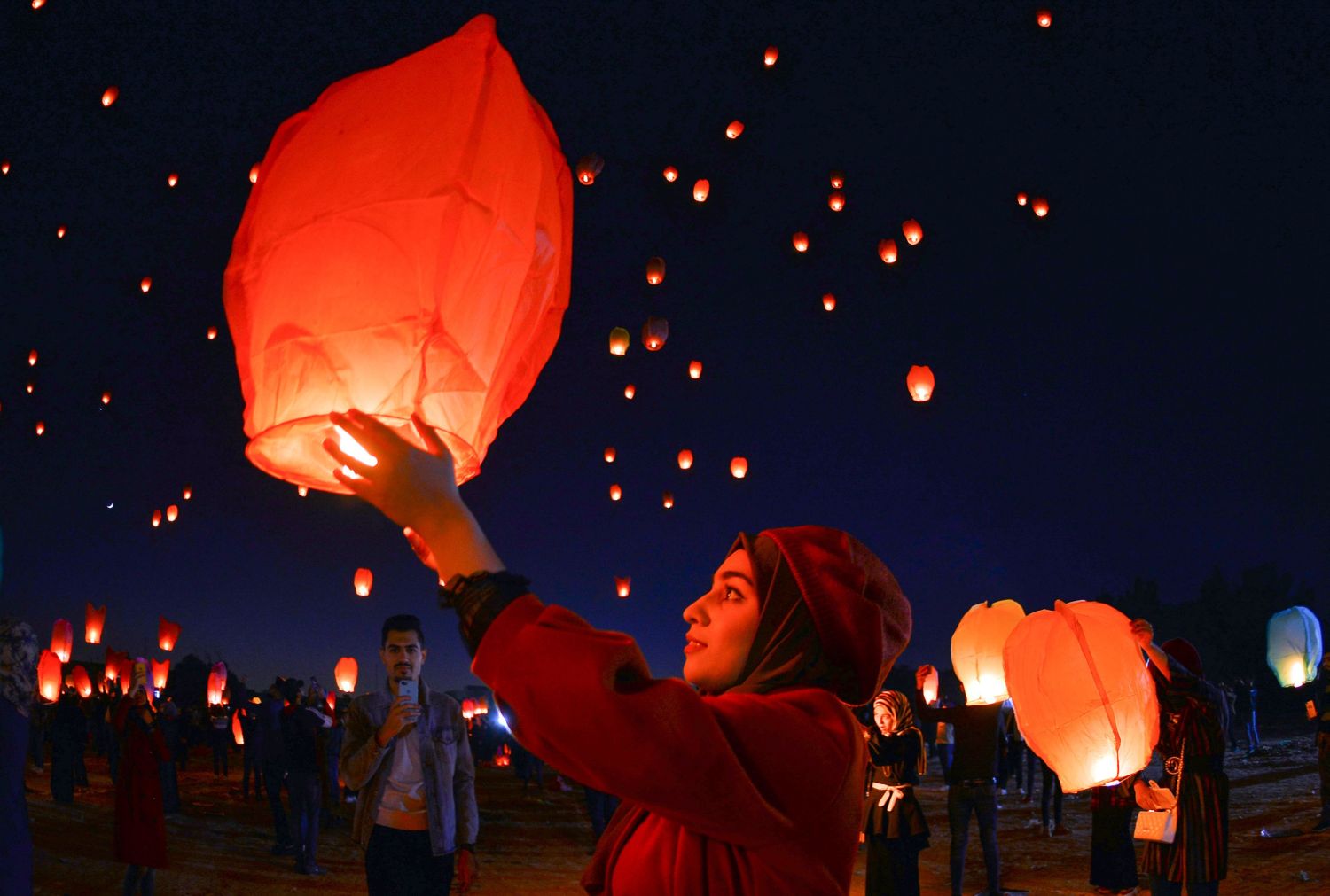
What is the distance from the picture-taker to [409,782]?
14.0 feet

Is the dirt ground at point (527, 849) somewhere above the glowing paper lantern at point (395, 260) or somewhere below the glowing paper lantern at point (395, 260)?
below

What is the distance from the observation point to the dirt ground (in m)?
8.74

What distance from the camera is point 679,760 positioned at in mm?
1214

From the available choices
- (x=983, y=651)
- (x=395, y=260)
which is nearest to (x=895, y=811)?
(x=983, y=651)

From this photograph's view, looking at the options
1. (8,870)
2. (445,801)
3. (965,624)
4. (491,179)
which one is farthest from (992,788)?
(491,179)

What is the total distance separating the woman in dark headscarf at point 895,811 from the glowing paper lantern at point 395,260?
247 inches

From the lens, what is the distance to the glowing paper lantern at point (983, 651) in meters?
10.2

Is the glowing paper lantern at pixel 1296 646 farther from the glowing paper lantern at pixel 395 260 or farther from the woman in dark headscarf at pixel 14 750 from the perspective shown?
the glowing paper lantern at pixel 395 260

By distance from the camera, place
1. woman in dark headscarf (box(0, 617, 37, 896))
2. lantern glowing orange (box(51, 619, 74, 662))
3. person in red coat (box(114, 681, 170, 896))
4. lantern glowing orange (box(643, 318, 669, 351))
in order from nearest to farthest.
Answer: woman in dark headscarf (box(0, 617, 37, 896)) < person in red coat (box(114, 681, 170, 896)) < lantern glowing orange (box(643, 318, 669, 351)) < lantern glowing orange (box(51, 619, 74, 662))

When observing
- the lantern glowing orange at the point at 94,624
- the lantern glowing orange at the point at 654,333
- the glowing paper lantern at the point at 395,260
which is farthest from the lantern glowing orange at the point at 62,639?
the glowing paper lantern at the point at 395,260

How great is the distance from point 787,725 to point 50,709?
16399 mm

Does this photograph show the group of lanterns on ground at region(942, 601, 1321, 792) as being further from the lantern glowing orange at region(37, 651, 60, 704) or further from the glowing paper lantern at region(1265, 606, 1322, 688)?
the lantern glowing orange at region(37, 651, 60, 704)

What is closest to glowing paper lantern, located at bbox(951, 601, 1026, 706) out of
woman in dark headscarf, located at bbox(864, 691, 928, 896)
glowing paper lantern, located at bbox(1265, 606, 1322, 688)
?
woman in dark headscarf, located at bbox(864, 691, 928, 896)

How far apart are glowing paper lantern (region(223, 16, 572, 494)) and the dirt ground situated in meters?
8.42
